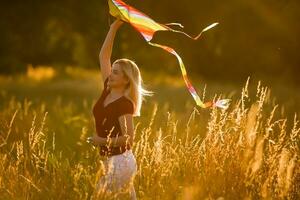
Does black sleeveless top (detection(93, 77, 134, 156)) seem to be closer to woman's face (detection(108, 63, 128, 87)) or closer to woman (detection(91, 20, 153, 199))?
woman (detection(91, 20, 153, 199))

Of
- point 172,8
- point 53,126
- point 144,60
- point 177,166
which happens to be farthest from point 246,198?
point 144,60

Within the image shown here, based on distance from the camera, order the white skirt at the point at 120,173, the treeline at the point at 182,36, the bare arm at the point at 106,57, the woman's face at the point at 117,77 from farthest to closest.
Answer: the treeline at the point at 182,36, the bare arm at the point at 106,57, the woman's face at the point at 117,77, the white skirt at the point at 120,173

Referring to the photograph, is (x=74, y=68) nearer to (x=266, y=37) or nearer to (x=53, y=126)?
(x=266, y=37)

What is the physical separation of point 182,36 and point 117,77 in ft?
58.0

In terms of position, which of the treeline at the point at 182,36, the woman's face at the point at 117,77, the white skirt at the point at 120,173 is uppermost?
the woman's face at the point at 117,77

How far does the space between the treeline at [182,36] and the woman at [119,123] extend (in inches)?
414

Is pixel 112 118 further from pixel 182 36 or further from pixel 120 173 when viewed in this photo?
pixel 182 36

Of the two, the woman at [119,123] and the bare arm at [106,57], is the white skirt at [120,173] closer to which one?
the woman at [119,123]

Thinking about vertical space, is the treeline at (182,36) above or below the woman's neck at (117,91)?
below

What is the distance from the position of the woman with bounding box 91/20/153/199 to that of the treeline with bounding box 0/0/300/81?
10.5 m

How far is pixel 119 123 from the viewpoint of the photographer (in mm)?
5074

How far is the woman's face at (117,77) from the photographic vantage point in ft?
16.7

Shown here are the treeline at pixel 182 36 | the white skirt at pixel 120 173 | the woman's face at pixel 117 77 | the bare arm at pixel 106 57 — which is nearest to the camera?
the white skirt at pixel 120 173

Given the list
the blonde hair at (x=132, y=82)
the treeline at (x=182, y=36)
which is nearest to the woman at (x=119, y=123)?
the blonde hair at (x=132, y=82)
